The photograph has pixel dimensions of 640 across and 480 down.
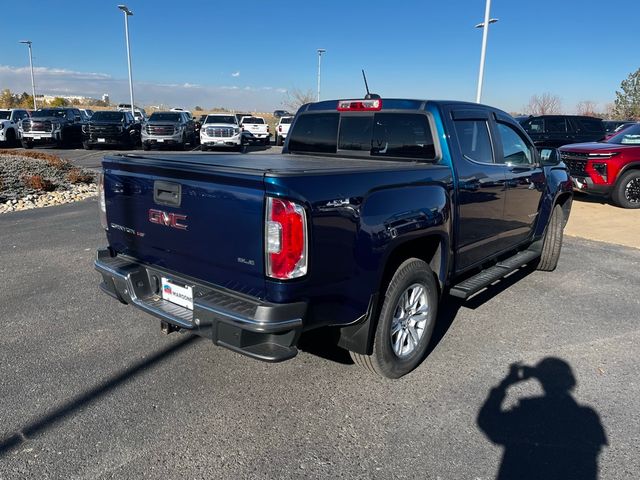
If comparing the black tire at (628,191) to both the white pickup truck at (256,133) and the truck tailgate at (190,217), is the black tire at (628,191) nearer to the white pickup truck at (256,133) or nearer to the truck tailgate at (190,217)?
the truck tailgate at (190,217)

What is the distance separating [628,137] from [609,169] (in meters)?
1.35

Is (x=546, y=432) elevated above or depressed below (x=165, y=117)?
below

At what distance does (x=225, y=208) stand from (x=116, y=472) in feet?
4.79

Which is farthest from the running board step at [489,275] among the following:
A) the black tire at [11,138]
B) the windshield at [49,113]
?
the black tire at [11,138]

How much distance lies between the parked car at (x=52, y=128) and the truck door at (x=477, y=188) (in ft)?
78.2

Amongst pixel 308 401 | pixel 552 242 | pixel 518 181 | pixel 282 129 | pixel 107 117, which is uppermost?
pixel 107 117

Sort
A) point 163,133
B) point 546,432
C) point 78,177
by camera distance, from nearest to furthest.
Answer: point 546,432
point 78,177
point 163,133

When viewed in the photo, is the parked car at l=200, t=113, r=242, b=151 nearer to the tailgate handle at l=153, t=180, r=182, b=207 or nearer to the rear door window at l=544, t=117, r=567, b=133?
the rear door window at l=544, t=117, r=567, b=133

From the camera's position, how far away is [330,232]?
272 centimetres

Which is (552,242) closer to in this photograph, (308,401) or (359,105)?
(359,105)

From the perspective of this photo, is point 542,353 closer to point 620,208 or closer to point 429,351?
point 429,351

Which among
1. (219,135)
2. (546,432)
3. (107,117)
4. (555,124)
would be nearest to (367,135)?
(546,432)

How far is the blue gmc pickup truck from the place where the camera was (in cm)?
264

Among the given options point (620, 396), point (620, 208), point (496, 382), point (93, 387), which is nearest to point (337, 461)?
point (496, 382)
